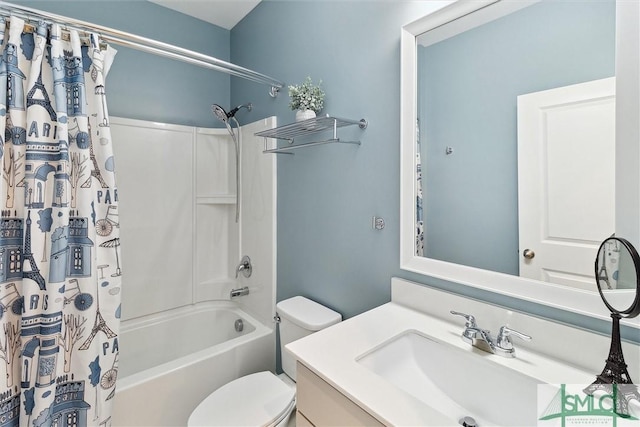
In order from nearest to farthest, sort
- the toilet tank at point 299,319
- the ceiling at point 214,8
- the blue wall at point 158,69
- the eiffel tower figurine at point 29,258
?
1. the eiffel tower figurine at point 29,258
2. the toilet tank at point 299,319
3. the blue wall at point 158,69
4. the ceiling at point 214,8

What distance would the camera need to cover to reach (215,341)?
7.09 ft

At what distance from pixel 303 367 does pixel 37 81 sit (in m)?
1.35

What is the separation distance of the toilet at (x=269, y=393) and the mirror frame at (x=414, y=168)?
54 cm

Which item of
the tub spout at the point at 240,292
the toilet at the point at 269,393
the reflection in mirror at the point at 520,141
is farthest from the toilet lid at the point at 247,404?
the reflection in mirror at the point at 520,141

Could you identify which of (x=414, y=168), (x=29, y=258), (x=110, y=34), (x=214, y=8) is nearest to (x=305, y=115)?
(x=414, y=168)

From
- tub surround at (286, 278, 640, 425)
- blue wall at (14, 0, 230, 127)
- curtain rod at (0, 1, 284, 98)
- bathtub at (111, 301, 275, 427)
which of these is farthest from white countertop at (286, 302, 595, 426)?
blue wall at (14, 0, 230, 127)

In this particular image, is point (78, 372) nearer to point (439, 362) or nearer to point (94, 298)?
point (94, 298)

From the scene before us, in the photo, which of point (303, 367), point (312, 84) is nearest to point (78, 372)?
point (303, 367)

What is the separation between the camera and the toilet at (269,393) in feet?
3.78

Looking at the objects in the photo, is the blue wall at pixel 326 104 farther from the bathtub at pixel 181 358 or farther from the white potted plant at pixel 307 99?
the bathtub at pixel 181 358

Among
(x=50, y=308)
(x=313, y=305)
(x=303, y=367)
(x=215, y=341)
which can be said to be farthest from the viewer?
(x=215, y=341)

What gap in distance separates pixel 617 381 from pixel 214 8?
2.74 meters

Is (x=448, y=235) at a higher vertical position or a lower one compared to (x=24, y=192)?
lower

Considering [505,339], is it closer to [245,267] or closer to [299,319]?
[299,319]
